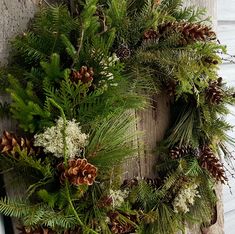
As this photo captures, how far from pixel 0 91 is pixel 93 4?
23 cm

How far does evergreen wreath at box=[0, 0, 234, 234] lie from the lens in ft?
2.43

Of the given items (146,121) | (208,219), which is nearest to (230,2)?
(146,121)

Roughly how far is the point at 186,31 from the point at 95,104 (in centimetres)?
24

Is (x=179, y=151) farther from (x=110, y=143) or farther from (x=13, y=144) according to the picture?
(x=13, y=144)

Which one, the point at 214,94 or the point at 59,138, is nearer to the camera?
the point at 59,138

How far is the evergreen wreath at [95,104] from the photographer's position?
74 cm

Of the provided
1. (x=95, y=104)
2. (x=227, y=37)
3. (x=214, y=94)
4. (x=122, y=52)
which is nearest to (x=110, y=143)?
(x=95, y=104)

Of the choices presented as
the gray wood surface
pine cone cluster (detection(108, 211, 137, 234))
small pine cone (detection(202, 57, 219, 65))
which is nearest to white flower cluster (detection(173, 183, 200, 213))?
pine cone cluster (detection(108, 211, 137, 234))

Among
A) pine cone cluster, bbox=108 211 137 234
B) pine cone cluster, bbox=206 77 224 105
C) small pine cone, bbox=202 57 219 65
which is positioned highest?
small pine cone, bbox=202 57 219 65

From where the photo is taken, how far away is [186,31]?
84 centimetres

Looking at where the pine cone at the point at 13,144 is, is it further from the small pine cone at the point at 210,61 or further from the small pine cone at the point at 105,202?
the small pine cone at the point at 210,61

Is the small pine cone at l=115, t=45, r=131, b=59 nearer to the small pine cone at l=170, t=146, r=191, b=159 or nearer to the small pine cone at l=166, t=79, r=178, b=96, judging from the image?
the small pine cone at l=166, t=79, r=178, b=96

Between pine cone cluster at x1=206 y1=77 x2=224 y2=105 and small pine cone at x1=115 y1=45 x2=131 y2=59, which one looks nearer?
small pine cone at x1=115 y1=45 x2=131 y2=59

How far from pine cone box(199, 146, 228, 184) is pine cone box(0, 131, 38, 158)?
0.40 metres
